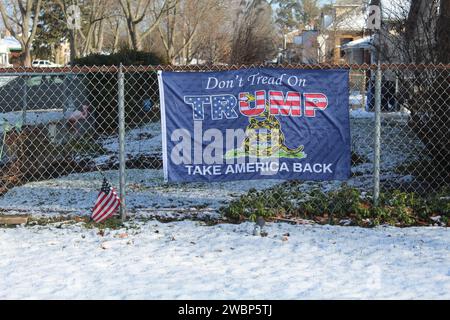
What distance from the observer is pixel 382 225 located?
666 centimetres

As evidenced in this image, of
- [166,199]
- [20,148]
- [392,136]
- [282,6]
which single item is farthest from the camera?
[282,6]

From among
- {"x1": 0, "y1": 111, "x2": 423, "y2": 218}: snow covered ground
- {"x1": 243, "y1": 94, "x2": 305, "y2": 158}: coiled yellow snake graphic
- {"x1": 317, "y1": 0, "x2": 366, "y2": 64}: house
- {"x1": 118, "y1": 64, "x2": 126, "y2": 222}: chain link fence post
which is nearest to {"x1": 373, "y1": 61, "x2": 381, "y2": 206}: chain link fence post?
{"x1": 243, "y1": 94, "x2": 305, "y2": 158}: coiled yellow snake graphic

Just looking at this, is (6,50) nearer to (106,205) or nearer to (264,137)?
(106,205)

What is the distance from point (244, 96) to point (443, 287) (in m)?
2.96

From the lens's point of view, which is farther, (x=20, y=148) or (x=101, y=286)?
(x=20, y=148)

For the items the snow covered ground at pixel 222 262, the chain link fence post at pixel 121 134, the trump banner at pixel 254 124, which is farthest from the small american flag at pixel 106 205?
the trump banner at pixel 254 124

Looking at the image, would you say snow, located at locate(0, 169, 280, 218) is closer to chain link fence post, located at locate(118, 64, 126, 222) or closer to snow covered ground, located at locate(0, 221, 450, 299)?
chain link fence post, located at locate(118, 64, 126, 222)

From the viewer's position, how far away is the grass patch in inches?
267

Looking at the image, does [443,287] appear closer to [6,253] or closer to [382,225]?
[382,225]

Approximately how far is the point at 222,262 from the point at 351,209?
2094 millimetres

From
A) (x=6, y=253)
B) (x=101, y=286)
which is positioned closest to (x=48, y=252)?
(x=6, y=253)

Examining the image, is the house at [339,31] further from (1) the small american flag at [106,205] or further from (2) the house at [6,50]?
(1) the small american flag at [106,205]

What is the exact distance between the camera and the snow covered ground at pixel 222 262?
4.73 m

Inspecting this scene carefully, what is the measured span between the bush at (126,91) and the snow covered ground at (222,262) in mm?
7423
